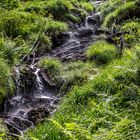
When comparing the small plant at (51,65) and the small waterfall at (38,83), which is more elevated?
the small plant at (51,65)

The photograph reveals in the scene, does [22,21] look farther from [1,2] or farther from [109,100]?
[109,100]

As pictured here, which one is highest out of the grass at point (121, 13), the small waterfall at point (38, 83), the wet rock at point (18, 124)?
the grass at point (121, 13)

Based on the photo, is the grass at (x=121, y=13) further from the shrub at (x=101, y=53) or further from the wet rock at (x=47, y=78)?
the wet rock at (x=47, y=78)

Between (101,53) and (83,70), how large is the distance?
1.28 m

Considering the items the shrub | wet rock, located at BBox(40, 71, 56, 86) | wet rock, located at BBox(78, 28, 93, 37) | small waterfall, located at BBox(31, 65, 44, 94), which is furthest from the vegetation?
wet rock, located at BBox(78, 28, 93, 37)

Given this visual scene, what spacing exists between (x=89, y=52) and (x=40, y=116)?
375 centimetres

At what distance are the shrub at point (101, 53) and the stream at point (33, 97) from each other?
15.2 inches

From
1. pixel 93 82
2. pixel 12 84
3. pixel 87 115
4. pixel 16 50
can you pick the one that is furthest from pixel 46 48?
pixel 87 115

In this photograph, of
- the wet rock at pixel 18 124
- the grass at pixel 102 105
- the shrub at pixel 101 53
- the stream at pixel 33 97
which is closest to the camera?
the grass at pixel 102 105

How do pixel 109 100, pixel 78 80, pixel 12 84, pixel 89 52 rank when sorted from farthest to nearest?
1. pixel 89 52
2. pixel 78 80
3. pixel 12 84
4. pixel 109 100

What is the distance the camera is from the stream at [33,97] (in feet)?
28.2

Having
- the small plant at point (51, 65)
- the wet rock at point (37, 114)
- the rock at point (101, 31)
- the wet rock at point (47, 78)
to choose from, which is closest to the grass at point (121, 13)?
the rock at point (101, 31)

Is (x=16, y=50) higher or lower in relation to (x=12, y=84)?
higher

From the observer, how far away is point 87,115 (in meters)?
6.91
